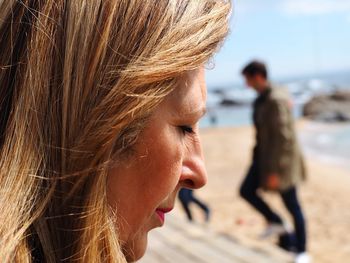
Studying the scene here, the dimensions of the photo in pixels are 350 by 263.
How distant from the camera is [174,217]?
5820 mm

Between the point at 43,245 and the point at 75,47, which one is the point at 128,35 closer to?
the point at 75,47

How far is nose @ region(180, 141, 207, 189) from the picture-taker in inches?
37.2

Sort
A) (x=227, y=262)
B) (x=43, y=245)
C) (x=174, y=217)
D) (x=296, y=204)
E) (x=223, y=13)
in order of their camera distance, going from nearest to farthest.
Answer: (x=43, y=245) → (x=223, y=13) → (x=227, y=262) → (x=296, y=204) → (x=174, y=217)

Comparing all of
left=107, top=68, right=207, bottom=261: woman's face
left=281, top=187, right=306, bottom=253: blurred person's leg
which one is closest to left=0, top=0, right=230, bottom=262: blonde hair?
left=107, top=68, right=207, bottom=261: woman's face

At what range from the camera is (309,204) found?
422 inches

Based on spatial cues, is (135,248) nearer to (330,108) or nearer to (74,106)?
(74,106)

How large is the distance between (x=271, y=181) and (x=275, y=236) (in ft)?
3.33

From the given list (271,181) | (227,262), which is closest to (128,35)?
(227,262)

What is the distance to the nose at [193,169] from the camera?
945 millimetres

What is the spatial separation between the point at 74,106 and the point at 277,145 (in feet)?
14.6

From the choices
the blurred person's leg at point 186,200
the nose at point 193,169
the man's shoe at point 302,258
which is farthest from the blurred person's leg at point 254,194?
the nose at point 193,169

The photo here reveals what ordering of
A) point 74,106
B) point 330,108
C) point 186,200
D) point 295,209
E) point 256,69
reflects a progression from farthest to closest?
point 330,108, point 186,200, point 256,69, point 295,209, point 74,106

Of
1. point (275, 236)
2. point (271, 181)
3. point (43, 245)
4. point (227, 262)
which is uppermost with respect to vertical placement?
point (43, 245)

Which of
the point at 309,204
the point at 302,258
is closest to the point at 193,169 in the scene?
the point at 302,258
